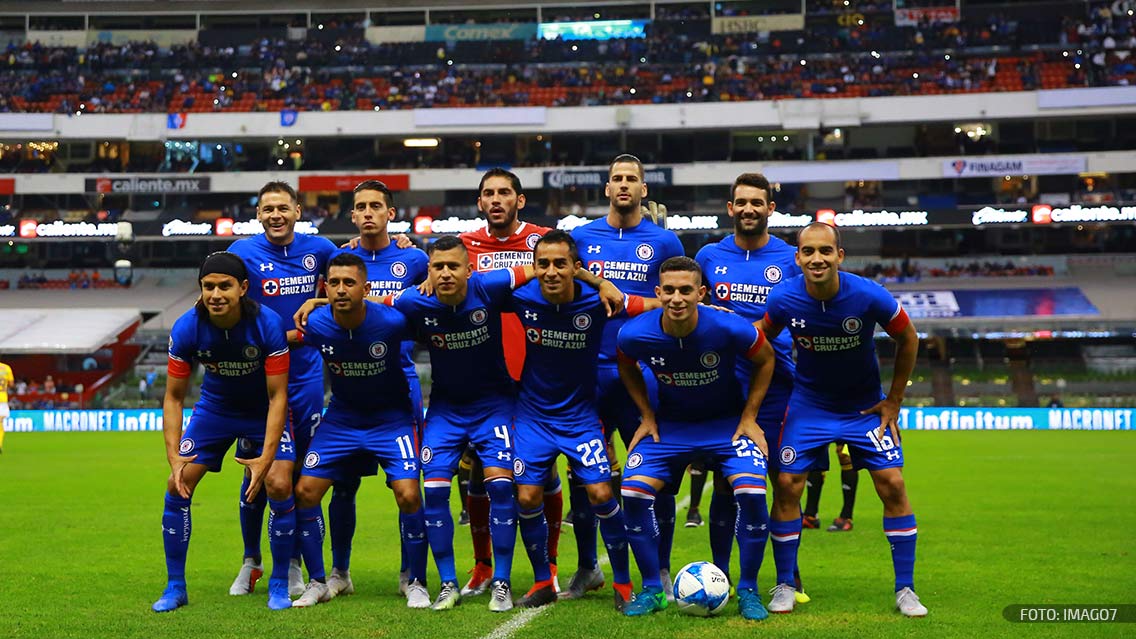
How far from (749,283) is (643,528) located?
6.55 ft

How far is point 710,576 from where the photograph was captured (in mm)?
7945

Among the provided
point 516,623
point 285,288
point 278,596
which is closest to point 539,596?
point 516,623

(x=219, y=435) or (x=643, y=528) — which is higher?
(x=219, y=435)

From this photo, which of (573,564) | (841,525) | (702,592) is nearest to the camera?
(702,592)

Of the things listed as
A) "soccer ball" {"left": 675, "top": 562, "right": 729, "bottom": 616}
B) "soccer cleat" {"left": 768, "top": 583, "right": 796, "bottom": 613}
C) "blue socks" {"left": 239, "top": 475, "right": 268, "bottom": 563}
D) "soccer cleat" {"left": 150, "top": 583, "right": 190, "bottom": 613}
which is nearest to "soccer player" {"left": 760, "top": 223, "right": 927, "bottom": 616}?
"soccer cleat" {"left": 768, "top": 583, "right": 796, "bottom": 613}

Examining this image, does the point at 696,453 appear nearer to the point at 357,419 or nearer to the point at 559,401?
the point at 559,401

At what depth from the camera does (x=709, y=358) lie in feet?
26.9

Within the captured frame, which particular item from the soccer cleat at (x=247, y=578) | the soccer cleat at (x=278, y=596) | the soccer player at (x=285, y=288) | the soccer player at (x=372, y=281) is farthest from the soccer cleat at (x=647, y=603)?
the soccer cleat at (x=247, y=578)

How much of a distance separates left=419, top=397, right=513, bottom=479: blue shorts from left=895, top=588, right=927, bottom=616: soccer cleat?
2.70 metres

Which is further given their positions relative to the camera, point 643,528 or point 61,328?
point 61,328

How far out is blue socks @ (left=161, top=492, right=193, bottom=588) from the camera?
847cm

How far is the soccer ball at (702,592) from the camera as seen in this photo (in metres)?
7.84

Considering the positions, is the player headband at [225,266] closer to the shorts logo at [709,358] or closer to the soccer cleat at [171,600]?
the soccer cleat at [171,600]

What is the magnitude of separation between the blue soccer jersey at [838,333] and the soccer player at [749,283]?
13.3 inches
